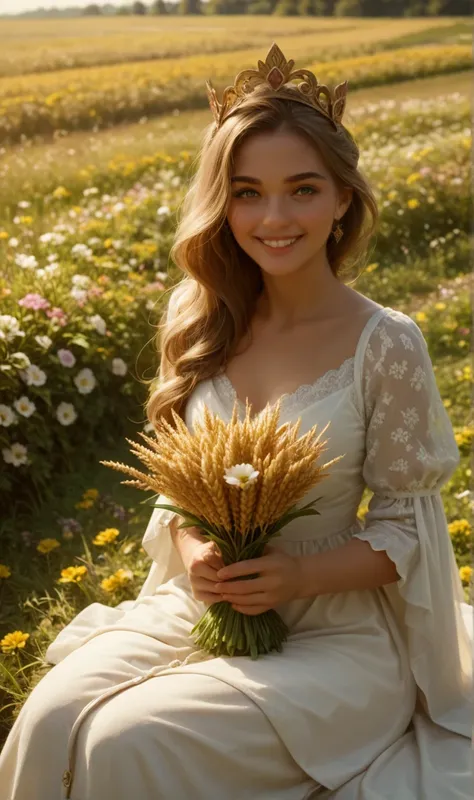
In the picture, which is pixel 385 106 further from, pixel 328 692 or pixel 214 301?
pixel 328 692

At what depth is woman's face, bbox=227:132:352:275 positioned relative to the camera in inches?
97.5

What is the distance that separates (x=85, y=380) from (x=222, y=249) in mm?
1787

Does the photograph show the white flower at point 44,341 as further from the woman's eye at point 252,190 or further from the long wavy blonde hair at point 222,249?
the woman's eye at point 252,190

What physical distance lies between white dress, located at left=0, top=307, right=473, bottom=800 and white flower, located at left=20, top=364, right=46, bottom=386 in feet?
4.91

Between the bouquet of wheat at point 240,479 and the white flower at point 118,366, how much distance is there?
2.37 metres

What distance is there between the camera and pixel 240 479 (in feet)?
6.75

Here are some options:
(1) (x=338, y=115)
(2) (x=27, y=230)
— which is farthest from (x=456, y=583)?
(2) (x=27, y=230)

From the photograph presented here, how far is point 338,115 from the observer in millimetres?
2602

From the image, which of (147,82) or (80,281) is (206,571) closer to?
(80,281)

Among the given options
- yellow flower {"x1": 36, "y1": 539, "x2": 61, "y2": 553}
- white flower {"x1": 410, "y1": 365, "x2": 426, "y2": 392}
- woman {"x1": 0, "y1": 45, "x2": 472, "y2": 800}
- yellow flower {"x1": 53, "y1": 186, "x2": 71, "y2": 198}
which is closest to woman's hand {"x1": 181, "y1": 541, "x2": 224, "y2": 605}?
woman {"x1": 0, "y1": 45, "x2": 472, "y2": 800}

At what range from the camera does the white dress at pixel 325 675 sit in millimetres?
2098

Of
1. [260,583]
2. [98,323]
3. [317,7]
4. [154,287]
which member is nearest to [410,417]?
[260,583]

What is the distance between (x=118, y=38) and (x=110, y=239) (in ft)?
8.44

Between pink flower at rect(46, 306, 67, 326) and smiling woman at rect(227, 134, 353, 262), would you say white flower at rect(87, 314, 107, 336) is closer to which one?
pink flower at rect(46, 306, 67, 326)
